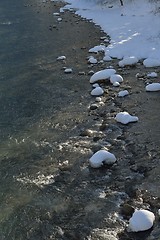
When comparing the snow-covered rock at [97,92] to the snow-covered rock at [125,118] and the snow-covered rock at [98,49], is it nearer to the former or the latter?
the snow-covered rock at [125,118]

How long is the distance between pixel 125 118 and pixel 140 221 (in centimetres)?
401

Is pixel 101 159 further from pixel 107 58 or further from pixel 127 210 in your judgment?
pixel 107 58

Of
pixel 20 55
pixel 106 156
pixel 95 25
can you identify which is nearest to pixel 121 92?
pixel 106 156

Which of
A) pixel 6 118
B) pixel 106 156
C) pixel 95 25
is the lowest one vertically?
pixel 95 25

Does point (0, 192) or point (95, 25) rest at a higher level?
point (0, 192)

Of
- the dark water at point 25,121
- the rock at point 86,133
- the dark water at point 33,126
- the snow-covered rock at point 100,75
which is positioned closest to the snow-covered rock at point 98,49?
the dark water at point 33,126

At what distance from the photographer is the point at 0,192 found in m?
7.70

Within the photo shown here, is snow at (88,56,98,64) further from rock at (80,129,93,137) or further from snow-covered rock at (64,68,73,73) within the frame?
rock at (80,129,93,137)

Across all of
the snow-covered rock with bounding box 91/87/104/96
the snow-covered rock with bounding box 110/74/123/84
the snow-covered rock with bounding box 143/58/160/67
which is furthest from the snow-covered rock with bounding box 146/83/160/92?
the snow-covered rock with bounding box 143/58/160/67

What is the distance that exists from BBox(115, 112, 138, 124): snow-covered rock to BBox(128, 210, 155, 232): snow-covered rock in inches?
148

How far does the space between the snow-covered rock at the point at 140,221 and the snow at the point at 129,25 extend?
8.07 metres

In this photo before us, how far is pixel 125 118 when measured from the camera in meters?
10.0

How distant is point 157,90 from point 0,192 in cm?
597

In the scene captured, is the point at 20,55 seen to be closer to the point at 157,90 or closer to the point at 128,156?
the point at 157,90
